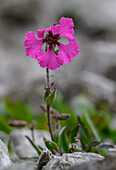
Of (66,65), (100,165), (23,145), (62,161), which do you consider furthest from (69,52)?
(66,65)

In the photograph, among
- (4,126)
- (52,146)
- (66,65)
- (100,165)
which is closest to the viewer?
(100,165)

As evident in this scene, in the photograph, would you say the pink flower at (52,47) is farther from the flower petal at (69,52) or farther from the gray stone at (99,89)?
the gray stone at (99,89)

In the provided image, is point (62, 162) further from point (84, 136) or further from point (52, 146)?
point (84, 136)

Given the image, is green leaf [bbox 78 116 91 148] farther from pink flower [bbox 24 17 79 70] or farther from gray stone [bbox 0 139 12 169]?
gray stone [bbox 0 139 12 169]

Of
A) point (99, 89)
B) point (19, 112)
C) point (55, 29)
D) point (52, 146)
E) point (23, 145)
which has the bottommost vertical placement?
point (23, 145)

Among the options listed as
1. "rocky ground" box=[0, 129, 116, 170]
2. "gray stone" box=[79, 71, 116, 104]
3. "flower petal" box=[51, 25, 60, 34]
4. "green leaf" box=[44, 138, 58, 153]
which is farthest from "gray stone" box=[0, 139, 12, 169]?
"gray stone" box=[79, 71, 116, 104]

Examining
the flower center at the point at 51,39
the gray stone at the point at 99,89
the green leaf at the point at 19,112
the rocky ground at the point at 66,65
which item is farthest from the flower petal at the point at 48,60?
the gray stone at the point at 99,89

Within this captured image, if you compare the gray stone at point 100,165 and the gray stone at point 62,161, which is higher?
the gray stone at point 100,165
